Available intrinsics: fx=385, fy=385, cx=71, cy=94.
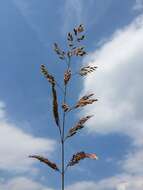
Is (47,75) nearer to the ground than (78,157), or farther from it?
farther from it

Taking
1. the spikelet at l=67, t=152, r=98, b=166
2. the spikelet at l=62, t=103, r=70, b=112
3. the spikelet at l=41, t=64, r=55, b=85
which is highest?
the spikelet at l=41, t=64, r=55, b=85

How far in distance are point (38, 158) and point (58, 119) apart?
1079 millimetres

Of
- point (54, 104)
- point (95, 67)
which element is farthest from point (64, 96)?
point (95, 67)

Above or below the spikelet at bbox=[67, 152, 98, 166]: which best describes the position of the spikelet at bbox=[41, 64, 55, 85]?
above

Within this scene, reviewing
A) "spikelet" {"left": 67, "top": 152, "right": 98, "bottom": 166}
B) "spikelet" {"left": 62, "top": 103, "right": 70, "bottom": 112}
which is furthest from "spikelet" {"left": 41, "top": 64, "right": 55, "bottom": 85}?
"spikelet" {"left": 67, "top": 152, "right": 98, "bottom": 166}

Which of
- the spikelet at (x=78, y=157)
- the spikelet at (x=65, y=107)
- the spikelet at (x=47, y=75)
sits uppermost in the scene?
the spikelet at (x=47, y=75)

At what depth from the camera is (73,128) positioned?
956 cm

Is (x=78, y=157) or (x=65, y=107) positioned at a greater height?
(x=65, y=107)

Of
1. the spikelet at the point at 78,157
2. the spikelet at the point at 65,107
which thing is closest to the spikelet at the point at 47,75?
the spikelet at the point at 65,107

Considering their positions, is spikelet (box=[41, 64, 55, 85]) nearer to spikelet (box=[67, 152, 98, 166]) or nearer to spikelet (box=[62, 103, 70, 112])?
spikelet (box=[62, 103, 70, 112])

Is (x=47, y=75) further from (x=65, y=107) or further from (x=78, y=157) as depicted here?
(x=78, y=157)

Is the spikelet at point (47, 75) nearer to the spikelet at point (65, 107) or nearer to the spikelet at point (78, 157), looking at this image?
the spikelet at point (65, 107)

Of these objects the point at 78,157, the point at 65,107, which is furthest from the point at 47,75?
the point at 78,157

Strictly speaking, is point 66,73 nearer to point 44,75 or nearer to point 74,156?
point 44,75
